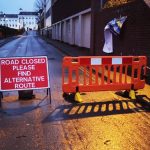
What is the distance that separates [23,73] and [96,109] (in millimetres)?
2010

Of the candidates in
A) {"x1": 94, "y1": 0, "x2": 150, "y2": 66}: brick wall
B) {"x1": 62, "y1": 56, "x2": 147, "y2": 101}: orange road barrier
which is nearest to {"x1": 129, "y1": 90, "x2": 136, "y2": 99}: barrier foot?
{"x1": 62, "y1": 56, "x2": 147, "y2": 101}: orange road barrier

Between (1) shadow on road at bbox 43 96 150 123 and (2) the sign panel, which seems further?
(2) the sign panel

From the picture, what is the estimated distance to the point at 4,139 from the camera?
632cm

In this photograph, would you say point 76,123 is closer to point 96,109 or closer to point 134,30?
point 96,109

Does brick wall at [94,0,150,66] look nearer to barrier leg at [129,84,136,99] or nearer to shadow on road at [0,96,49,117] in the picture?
barrier leg at [129,84,136,99]

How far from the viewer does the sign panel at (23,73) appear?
9.07 metres

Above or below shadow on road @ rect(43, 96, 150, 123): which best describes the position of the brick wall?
above

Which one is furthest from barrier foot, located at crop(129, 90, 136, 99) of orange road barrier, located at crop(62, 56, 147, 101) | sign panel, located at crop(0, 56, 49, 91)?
sign panel, located at crop(0, 56, 49, 91)

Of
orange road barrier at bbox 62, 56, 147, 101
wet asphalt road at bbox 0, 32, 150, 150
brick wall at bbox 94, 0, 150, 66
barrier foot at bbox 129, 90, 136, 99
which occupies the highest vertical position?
brick wall at bbox 94, 0, 150, 66

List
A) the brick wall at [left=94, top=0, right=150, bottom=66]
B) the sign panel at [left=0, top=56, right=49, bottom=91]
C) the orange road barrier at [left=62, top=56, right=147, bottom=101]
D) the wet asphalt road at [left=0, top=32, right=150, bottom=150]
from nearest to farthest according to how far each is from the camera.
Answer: the wet asphalt road at [left=0, top=32, right=150, bottom=150] < the sign panel at [left=0, top=56, right=49, bottom=91] < the orange road barrier at [left=62, top=56, right=147, bottom=101] < the brick wall at [left=94, top=0, right=150, bottom=66]

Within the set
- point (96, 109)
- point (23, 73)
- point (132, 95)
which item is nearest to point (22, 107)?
point (23, 73)

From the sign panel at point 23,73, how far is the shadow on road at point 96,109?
36.9 inches

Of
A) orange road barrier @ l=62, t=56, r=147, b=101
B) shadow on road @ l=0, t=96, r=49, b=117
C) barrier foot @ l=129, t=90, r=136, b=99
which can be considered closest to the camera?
shadow on road @ l=0, t=96, r=49, b=117

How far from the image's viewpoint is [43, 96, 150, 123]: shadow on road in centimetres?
791
